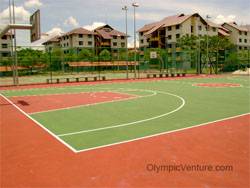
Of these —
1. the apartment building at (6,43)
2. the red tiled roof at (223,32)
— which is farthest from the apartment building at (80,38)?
the red tiled roof at (223,32)

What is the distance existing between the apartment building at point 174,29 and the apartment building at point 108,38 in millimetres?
9128

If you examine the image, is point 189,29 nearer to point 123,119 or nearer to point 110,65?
point 110,65

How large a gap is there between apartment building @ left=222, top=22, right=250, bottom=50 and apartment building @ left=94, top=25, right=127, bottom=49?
2927cm

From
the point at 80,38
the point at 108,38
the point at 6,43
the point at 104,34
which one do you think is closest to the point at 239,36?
the point at 108,38

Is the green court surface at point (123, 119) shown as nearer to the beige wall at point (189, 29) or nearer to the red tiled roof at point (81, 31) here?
the beige wall at point (189, 29)

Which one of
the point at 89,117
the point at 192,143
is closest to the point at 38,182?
the point at 192,143

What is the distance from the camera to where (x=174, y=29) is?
7475 centimetres

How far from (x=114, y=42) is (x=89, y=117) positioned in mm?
81809

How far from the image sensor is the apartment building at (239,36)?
Result: 80.6m

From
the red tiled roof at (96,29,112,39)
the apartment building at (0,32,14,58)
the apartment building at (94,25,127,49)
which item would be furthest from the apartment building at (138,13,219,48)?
the apartment building at (0,32,14,58)

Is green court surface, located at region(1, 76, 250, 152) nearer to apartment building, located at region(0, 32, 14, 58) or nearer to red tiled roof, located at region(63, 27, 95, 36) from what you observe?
apartment building, located at region(0, 32, 14, 58)

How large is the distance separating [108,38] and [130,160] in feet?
275

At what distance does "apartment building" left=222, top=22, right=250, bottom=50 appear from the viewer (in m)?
80.6

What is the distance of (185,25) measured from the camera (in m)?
72.8
